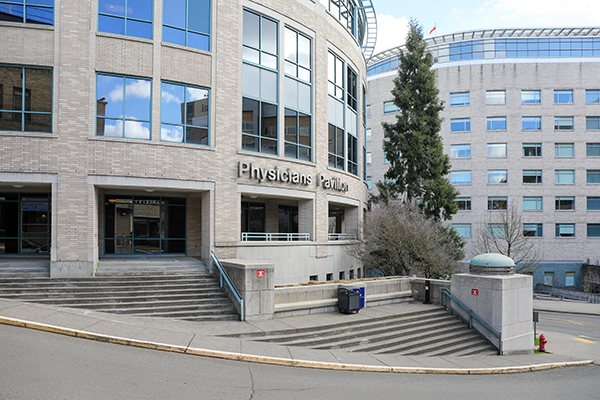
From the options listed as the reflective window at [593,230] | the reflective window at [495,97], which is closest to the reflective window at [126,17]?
the reflective window at [495,97]

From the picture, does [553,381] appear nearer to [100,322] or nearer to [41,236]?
[100,322]

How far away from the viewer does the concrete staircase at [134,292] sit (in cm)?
1277

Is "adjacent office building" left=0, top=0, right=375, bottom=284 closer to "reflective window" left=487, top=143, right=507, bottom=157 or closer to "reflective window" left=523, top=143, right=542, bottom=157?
"reflective window" left=487, top=143, right=507, bottom=157

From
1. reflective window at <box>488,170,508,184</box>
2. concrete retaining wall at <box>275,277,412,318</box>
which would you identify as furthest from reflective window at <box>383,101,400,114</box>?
concrete retaining wall at <box>275,277,412,318</box>

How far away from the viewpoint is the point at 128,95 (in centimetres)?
1598

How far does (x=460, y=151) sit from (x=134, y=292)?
4053 centimetres

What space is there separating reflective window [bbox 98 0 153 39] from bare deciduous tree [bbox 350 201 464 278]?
45.9 feet

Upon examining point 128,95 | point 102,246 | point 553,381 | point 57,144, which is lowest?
point 553,381

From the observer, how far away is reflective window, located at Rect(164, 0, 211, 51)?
16672 millimetres

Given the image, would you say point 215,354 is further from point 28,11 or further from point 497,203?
point 497,203

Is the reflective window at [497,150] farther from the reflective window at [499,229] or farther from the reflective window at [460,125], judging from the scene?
the reflective window at [499,229]

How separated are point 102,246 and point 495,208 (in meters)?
39.4

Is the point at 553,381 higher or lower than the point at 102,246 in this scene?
lower

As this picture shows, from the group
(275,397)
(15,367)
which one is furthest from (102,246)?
(275,397)
